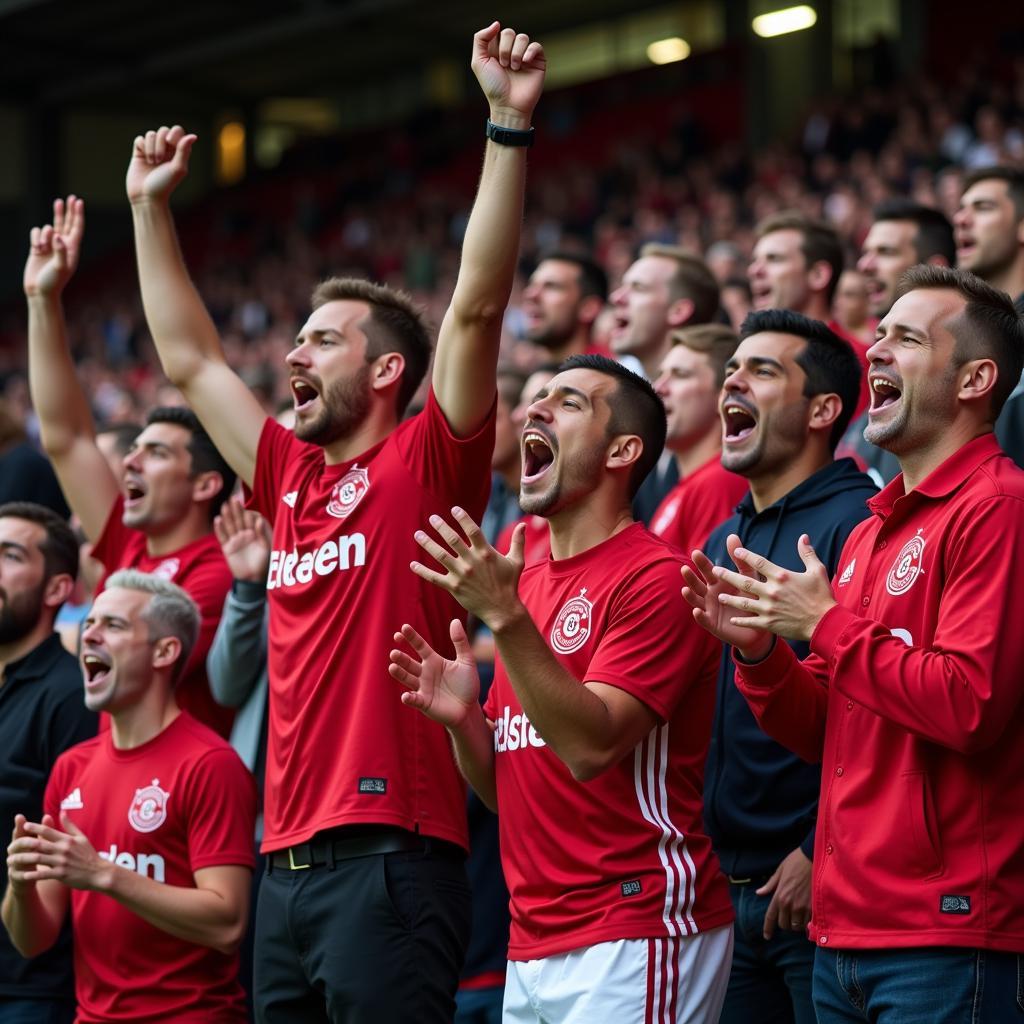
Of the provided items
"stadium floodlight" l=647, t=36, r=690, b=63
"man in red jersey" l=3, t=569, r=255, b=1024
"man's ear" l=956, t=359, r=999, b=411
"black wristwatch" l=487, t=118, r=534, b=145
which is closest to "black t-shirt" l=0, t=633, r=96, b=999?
"man in red jersey" l=3, t=569, r=255, b=1024

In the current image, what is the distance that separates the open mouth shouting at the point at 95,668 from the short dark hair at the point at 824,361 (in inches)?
83.0

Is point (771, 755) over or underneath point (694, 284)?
underneath

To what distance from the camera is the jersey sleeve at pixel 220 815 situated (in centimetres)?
451

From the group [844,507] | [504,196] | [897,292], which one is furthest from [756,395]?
[504,196]

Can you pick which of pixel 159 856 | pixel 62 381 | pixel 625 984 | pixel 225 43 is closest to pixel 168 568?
pixel 62 381

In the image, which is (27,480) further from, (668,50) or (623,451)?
(668,50)

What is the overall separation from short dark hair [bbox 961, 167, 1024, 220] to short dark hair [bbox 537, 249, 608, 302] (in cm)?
157

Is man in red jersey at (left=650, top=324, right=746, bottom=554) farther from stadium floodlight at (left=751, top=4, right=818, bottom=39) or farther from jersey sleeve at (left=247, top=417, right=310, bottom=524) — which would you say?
stadium floodlight at (left=751, top=4, right=818, bottom=39)

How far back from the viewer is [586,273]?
271 inches

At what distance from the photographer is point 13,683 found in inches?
208

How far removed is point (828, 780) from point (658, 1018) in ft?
2.07

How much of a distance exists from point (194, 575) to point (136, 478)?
0.38m

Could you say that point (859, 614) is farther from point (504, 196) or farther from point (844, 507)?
point (504, 196)

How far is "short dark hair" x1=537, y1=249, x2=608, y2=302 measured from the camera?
6.88 meters
